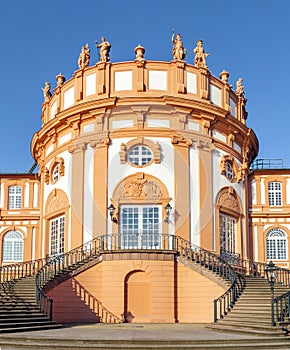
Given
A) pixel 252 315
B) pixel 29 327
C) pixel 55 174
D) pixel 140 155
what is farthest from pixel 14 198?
pixel 252 315

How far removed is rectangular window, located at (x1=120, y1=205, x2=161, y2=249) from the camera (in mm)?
25469

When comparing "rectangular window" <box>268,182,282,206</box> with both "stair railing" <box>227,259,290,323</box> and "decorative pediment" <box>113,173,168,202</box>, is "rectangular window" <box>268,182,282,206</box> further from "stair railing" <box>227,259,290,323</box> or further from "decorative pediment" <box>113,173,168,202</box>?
"decorative pediment" <box>113,173,168,202</box>

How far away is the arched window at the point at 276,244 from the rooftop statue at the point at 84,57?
1324cm

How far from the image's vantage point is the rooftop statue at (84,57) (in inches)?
1132

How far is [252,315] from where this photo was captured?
19391 mm

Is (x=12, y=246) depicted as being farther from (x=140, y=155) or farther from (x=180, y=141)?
(x=180, y=141)

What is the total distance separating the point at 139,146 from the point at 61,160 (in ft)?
13.6

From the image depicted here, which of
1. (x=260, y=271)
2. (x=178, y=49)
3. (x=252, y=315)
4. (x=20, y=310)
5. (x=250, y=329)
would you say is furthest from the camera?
(x=260, y=271)

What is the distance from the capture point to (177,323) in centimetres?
2286

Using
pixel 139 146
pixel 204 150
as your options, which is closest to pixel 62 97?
pixel 139 146

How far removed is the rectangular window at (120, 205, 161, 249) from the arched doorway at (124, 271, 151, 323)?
6.93ft

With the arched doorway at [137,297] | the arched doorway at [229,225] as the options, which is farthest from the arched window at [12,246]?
the arched doorway at [229,225]

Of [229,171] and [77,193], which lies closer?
[77,193]

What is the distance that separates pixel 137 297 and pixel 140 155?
6.68 m
